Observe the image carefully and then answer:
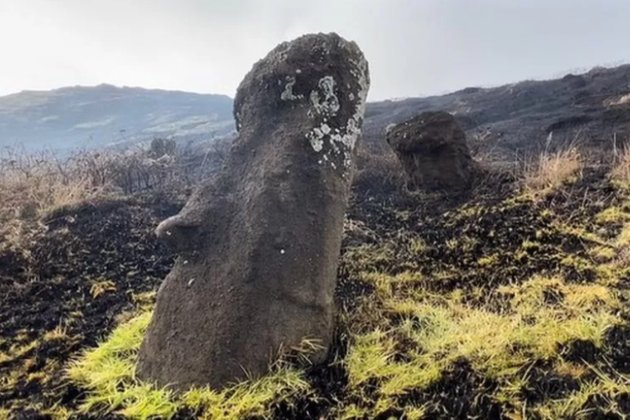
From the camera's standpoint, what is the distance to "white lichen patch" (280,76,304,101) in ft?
12.5

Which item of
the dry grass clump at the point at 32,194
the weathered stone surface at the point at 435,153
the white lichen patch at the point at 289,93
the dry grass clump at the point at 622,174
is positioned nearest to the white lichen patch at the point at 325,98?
the white lichen patch at the point at 289,93

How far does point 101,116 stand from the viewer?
137 feet

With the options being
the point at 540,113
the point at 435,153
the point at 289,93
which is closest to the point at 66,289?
the point at 289,93

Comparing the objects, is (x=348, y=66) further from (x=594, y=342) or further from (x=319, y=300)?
(x=594, y=342)

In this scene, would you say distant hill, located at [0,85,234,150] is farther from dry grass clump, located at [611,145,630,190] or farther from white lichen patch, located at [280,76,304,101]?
white lichen patch, located at [280,76,304,101]

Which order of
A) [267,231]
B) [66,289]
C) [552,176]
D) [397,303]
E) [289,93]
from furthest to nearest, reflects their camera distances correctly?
[552,176], [66,289], [289,93], [397,303], [267,231]

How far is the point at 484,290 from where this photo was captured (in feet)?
12.7

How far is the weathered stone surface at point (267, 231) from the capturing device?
2.91 meters

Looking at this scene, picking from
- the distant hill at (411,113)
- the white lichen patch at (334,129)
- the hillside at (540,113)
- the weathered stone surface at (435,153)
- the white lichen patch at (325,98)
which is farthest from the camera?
the distant hill at (411,113)

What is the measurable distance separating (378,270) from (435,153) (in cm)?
284

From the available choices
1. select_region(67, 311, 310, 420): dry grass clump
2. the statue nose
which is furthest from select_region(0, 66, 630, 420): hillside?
the statue nose

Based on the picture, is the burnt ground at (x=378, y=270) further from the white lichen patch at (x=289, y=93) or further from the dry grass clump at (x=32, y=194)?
the white lichen patch at (x=289, y=93)

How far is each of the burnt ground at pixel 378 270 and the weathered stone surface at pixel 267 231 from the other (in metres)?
0.30

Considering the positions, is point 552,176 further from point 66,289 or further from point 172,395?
point 66,289
